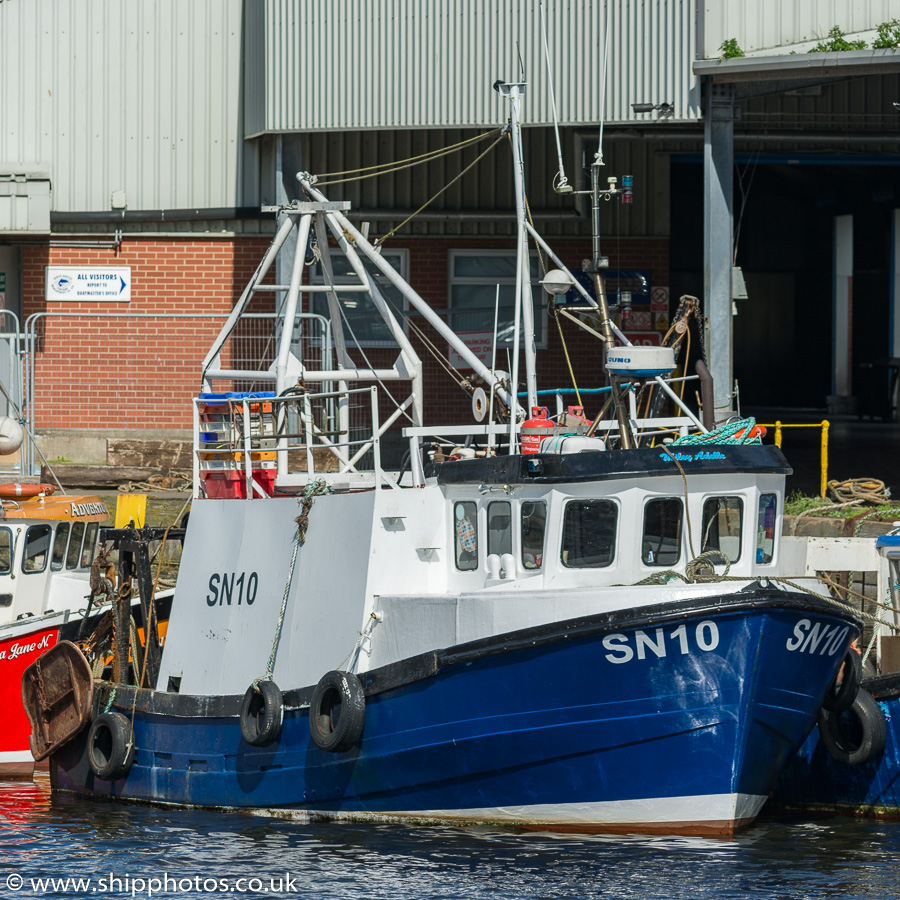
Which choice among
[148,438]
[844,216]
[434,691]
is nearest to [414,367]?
[434,691]

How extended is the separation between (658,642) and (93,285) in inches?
560

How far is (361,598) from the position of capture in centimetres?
1127

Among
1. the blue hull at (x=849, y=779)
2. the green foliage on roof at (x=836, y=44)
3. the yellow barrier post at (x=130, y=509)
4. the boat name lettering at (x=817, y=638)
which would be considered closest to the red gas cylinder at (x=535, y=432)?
the boat name lettering at (x=817, y=638)

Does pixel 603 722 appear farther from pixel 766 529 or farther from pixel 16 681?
pixel 16 681

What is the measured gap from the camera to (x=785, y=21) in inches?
669

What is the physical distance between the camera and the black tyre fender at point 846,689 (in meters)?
11.5

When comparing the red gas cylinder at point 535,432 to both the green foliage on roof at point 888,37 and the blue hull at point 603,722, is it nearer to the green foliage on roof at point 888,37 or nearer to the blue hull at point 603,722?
the blue hull at point 603,722

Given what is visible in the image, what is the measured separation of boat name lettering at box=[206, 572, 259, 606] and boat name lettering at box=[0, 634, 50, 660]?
295 cm

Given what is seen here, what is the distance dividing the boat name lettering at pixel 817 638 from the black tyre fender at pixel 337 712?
126 inches

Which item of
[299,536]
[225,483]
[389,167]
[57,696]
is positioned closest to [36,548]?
[57,696]

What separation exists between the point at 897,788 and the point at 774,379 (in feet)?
75.0

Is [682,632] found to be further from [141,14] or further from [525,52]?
[141,14]

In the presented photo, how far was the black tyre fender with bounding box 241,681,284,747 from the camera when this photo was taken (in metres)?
11.4

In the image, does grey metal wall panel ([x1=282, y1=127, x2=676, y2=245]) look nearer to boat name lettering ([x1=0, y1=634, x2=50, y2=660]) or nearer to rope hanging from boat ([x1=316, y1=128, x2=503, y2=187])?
rope hanging from boat ([x1=316, y1=128, x2=503, y2=187])
